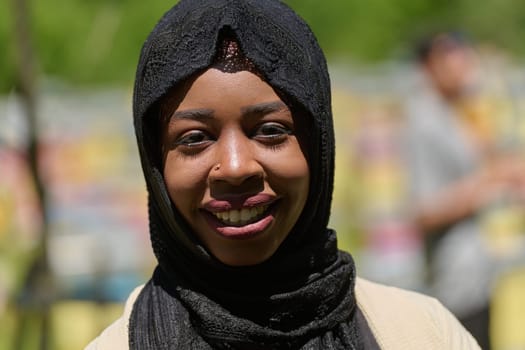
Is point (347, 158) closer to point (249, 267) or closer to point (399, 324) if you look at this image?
point (399, 324)

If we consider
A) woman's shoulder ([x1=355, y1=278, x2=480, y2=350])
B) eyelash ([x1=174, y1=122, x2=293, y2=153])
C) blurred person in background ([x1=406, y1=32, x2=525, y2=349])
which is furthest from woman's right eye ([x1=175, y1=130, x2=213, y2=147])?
blurred person in background ([x1=406, y1=32, x2=525, y2=349])

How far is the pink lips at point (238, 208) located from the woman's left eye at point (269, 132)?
0.10 m

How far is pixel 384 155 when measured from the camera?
7184mm

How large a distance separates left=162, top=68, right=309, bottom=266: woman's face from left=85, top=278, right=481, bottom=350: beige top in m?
0.29

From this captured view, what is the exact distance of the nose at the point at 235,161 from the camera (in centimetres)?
192

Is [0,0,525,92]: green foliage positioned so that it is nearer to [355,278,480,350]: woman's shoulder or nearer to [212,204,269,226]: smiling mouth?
[355,278,480,350]: woman's shoulder

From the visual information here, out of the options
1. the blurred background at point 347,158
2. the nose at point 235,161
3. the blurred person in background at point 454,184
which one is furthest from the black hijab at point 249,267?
the blurred person in background at point 454,184

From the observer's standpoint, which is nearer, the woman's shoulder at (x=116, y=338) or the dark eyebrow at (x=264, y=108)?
the dark eyebrow at (x=264, y=108)

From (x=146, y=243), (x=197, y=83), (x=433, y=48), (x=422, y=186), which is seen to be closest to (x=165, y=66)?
(x=197, y=83)

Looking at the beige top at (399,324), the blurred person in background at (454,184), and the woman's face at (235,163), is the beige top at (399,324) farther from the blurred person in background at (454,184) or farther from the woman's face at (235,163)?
the blurred person in background at (454,184)

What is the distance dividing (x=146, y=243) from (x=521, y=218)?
7.07 feet

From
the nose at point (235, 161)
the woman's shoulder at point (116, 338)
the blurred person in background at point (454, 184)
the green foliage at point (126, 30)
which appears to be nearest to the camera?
the nose at point (235, 161)

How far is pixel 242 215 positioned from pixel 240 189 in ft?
0.16

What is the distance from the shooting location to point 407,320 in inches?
86.8
